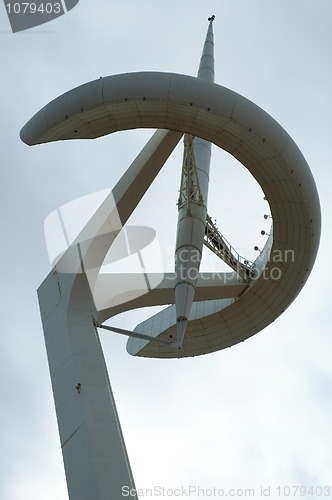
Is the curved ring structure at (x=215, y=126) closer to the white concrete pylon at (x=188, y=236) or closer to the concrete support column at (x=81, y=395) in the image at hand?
the concrete support column at (x=81, y=395)

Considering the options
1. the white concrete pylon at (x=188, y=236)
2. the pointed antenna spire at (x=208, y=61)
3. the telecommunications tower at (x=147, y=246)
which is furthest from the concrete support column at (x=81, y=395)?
the pointed antenna spire at (x=208, y=61)

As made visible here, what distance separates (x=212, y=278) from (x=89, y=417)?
8.77 metres

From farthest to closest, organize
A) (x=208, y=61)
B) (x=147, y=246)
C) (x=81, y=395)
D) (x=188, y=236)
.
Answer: (x=208, y=61)
(x=147, y=246)
(x=188, y=236)
(x=81, y=395)

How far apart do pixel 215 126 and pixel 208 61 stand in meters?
11.3

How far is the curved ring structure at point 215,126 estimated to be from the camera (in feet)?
80.2

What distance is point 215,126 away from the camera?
25.0 metres

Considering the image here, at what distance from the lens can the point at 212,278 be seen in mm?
31031

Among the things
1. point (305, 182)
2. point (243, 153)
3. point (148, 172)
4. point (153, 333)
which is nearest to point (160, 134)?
point (148, 172)

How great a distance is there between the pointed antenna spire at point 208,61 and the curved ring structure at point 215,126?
9110 mm

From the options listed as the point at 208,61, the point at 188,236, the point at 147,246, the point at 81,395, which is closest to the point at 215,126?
the point at 188,236

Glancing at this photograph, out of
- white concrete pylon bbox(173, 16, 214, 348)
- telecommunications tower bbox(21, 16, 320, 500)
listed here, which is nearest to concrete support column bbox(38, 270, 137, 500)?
telecommunications tower bbox(21, 16, 320, 500)

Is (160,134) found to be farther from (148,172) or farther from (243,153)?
(243,153)

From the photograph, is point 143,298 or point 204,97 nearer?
point 204,97

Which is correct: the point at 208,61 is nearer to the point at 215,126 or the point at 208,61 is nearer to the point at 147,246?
the point at 147,246
